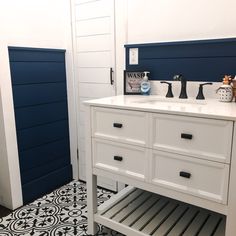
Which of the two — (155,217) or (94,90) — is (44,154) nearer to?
(94,90)

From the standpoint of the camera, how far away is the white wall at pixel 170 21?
5.76 feet

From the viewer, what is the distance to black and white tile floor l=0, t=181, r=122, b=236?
77.9 inches

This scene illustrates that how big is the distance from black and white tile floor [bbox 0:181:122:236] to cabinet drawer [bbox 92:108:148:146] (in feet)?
2.55

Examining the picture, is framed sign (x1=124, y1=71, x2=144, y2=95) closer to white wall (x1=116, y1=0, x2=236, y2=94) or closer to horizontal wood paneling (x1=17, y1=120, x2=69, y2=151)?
white wall (x1=116, y1=0, x2=236, y2=94)

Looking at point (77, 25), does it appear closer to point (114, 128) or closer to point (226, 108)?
point (114, 128)

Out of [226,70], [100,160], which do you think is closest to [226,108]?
[226,70]

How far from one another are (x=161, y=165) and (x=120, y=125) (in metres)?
0.35

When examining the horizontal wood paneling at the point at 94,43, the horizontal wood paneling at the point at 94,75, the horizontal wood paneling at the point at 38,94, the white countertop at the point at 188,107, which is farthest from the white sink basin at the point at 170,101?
the horizontal wood paneling at the point at 38,94

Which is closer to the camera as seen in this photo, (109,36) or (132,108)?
(132,108)

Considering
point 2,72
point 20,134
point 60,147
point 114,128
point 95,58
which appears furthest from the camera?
point 60,147

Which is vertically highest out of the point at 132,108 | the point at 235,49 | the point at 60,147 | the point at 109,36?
the point at 109,36

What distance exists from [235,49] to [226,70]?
0.14 metres

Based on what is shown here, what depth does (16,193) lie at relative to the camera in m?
2.25

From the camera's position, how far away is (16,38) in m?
2.14
